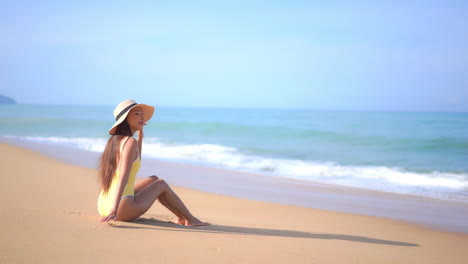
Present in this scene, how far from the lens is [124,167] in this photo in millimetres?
5023

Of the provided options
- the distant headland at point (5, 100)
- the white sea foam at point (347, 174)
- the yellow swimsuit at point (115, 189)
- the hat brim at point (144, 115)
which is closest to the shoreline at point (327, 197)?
the white sea foam at point (347, 174)

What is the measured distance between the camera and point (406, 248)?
5574mm

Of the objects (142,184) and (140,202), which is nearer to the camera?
(140,202)

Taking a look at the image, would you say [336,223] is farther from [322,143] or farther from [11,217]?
[322,143]

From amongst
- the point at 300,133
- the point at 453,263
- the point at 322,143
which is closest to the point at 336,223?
the point at 453,263

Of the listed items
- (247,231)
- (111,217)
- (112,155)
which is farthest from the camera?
(247,231)

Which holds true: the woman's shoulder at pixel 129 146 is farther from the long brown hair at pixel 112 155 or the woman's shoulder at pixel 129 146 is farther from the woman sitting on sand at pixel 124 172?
the long brown hair at pixel 112 155

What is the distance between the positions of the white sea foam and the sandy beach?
4373 millimetres

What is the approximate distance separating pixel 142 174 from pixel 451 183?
8270 millimetres

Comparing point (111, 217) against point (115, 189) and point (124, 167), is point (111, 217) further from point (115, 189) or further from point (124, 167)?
point (124, 167)

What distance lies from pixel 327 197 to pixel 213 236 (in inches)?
207

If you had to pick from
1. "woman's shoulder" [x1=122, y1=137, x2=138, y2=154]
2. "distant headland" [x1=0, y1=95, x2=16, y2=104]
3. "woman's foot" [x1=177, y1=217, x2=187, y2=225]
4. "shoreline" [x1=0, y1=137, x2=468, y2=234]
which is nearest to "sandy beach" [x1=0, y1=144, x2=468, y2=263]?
"woman's foot" [x1=177, y1=217, x2=187, y2=225]

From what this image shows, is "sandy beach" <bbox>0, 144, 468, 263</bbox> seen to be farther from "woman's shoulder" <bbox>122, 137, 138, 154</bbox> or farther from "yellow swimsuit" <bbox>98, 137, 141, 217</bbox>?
"woman's shoulder" <bbox>122, 137, 138, 154</bbox>

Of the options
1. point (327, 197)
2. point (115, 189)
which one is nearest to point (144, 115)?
point (115, 189)
